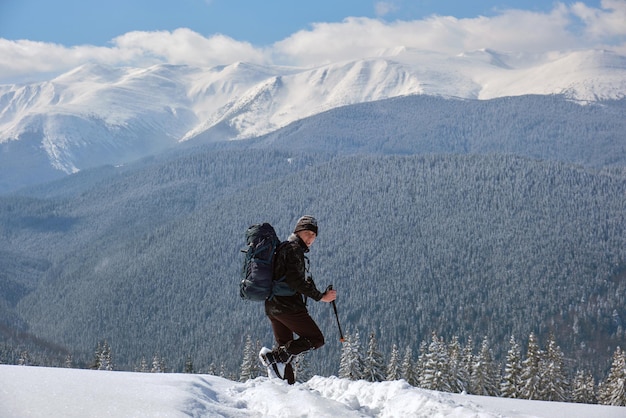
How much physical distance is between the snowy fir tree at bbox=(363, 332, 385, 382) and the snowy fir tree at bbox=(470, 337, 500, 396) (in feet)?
21.1

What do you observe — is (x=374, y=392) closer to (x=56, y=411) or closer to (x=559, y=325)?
(x=56, y=411)

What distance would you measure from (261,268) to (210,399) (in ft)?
6.65

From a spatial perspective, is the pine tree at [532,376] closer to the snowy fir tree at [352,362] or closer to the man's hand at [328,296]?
the snowy fir tree at [352,362]

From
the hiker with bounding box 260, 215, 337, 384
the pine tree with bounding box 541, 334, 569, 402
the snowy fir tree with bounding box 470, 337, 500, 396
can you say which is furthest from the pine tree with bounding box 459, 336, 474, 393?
the hiker with bounding box 260, 215, 337, 384

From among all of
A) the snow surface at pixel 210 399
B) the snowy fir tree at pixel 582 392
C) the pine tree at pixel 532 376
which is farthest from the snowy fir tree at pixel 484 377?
the snow surface at pixel 210 399

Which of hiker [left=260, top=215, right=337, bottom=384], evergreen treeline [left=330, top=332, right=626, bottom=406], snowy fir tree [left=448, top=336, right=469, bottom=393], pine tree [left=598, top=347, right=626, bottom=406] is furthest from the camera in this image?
snowy fir tree [left=448, top=336, right=469, bottom=393]

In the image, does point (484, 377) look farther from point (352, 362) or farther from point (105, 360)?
point (105, 360)

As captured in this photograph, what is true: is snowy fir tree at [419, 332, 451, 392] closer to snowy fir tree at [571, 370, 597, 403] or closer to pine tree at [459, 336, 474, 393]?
pine tree at [459, 336, 474, 393]

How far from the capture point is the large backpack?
9180mm

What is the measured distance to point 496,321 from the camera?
6683 inches

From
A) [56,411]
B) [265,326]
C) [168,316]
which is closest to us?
[56,411]

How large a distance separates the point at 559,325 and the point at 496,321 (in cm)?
1752

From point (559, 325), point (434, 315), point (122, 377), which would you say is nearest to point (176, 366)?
point (434, 315)

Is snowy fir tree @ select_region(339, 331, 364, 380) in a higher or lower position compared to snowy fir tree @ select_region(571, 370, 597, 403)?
higher
